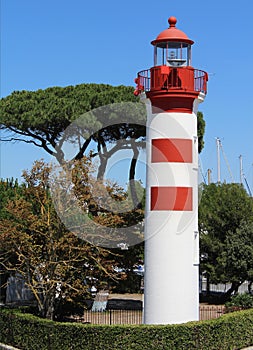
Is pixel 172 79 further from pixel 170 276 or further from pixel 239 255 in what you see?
pixel 239 255

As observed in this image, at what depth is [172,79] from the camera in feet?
Answer: 59.4

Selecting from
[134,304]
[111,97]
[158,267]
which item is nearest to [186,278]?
[158,267]

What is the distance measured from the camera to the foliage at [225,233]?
92.5 ft

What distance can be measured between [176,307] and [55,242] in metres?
4.09

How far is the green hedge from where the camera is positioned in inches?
668

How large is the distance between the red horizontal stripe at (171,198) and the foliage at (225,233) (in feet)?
35.1

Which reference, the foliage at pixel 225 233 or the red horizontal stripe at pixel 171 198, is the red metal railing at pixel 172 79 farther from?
the foliage at pixel 225 233

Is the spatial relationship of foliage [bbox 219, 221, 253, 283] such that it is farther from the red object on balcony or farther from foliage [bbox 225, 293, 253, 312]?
the red object on balcony

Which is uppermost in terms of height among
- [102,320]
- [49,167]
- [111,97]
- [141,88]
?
[111,97]

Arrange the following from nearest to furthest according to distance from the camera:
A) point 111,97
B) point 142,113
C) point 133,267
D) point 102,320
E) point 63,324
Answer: point 63,324 → point 102,320 → point 133,267 → point 142,113 → point 111,97

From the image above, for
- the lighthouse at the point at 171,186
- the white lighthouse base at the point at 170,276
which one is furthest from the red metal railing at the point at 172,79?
the white lighthouse base at the point at 170,276

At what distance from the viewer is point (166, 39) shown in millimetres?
18078

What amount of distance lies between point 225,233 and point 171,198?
40.7 ft

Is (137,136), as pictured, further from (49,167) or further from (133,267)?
(49,167)
